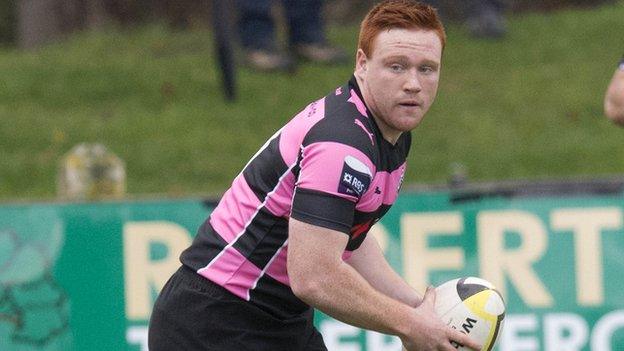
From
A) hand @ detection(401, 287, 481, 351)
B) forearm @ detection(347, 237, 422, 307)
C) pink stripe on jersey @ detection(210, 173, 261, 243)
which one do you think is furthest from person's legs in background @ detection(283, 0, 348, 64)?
hand @ detection(401, 287, 481, 351)

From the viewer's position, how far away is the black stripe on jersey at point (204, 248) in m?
4.82

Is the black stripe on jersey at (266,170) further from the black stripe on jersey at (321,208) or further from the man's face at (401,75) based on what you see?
the man's face at (401,75)

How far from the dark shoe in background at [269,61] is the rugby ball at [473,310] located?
20.1 feet

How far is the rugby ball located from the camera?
4.84 meters

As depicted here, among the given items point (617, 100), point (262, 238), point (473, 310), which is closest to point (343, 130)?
point (262, 238)

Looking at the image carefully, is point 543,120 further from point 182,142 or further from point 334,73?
point 182,142


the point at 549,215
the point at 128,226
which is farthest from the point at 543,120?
the point at 128,226

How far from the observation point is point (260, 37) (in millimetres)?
10711

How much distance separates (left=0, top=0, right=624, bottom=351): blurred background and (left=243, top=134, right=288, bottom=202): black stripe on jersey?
2554 mm

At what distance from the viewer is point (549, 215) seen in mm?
7246

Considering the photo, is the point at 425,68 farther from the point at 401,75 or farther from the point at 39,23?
the point at 39,23

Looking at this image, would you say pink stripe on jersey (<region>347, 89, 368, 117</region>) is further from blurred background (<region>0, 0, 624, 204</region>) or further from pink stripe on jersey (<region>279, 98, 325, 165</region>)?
blurred background (<region>0, 0, 624, 204</region>)

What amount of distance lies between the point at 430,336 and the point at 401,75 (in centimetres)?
83

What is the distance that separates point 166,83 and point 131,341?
14.2ft
